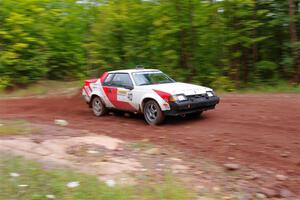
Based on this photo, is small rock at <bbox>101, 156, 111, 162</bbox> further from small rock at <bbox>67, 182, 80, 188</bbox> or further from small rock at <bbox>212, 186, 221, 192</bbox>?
small rock at <bbox>212, 186, 221, 192</bbox>

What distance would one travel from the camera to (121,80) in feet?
35.8

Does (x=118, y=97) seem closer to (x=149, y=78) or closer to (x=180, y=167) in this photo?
(x=149, y=78)

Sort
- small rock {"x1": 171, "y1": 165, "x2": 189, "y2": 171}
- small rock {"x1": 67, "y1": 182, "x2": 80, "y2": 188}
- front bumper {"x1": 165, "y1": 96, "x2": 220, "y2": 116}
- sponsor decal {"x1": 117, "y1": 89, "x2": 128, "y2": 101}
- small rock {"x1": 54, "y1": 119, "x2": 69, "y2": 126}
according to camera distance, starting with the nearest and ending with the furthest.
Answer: small rock {"x1": 67, "y1": 182, "x2": 80, "y2": 188}
small rock {"x1": 171, "y1": 165, "x2": 189, "y2": 171}
front bumper {"x1": 165, "y1": 96, "x2": 220, "y2": 116}
small rock {"x1": 54, "y1": 119, "x2": 69, "y2": 126}
sponsor decal {"x1": 117, "y1": 89, "x2": 128, "y2": 101}

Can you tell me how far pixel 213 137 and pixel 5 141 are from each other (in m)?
4.09

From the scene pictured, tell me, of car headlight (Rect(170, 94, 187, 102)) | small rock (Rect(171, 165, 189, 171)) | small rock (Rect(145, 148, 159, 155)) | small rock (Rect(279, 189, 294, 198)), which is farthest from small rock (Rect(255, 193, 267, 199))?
car headlight (Rect(170, 94, 187, 102))

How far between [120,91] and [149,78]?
0.86 m

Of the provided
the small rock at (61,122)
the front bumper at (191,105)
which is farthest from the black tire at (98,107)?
the front bumper at (191,105)

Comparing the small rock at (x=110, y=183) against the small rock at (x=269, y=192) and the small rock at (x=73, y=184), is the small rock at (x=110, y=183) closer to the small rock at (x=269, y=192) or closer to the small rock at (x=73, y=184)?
the small rock at (x=73, y=184)

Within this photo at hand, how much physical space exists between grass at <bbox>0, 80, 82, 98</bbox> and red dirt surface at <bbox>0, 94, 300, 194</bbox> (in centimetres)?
450

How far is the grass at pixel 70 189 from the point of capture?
16.5 feet

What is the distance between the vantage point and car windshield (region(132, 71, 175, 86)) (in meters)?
10.5

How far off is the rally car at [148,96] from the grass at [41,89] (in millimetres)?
7092

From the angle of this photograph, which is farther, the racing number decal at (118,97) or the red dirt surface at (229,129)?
the racing number decal at (118,97)

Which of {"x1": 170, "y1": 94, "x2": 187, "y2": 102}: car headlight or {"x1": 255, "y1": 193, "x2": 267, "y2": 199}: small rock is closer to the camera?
{"x1": 255, "y1": 193, "x2": 267, "y2": 199}: small rock
